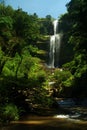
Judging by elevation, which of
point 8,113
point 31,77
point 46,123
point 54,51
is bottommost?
point 46,123

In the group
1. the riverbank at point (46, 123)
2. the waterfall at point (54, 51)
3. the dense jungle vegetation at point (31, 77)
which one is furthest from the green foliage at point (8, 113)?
the waterfall at point (54, 51)

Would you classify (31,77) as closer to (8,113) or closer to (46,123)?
(8,113)

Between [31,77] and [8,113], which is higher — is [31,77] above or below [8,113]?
above

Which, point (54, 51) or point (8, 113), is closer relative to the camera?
point (8, 113)

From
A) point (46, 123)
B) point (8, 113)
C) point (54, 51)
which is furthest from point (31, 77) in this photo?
point (54, 51)

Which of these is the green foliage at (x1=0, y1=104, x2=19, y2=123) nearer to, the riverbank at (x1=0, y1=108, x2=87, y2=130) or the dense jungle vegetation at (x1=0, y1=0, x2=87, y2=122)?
the dense jungle vegetation at (x1=0, y1=0, x2=87, y2=122)

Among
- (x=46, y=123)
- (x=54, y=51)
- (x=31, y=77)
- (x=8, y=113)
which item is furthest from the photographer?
(x=54, y=51)

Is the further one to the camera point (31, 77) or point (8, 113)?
point (31, 77)

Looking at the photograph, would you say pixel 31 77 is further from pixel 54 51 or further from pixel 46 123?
pixel 54 51

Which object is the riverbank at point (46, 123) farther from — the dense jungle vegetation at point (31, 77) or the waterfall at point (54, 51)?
the waterfall at point (54, 51)

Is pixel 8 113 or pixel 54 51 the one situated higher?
pixel 54 51

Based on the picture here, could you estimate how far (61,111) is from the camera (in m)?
37.6

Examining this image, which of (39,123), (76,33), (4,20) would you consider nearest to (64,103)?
(76,33)

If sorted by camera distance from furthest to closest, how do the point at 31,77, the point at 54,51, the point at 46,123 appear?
the point at 54,51
the point at 31,77
the point at 46,123
